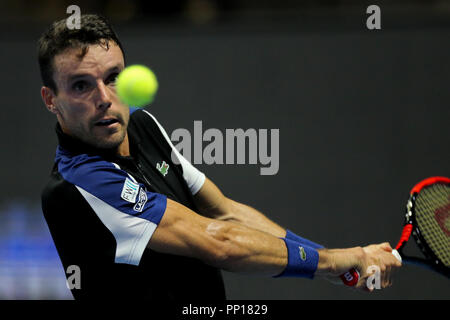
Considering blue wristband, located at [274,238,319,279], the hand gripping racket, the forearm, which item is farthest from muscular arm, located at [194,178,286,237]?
the hand gripping racket

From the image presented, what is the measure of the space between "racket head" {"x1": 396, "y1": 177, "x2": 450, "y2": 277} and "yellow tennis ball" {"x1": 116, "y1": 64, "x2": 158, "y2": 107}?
1.59m

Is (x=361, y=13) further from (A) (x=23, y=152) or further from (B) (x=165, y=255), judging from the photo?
(B) (x=165, y=255)

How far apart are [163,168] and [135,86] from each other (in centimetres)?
64

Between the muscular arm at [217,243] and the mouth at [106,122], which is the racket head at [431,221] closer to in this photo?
the muscular arm at [217,243]

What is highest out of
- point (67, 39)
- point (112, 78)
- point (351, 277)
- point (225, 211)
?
point (67, 39)

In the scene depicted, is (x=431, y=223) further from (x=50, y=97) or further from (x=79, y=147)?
(x=50, y=97)

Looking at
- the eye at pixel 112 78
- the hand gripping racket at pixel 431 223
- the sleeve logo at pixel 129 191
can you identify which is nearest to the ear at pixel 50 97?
the eye at pixel 112 78

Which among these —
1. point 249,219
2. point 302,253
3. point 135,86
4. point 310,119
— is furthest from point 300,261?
point 310,119

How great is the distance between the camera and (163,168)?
9.98 ft

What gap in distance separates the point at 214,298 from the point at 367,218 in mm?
2452

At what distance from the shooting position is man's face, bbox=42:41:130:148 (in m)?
2.61

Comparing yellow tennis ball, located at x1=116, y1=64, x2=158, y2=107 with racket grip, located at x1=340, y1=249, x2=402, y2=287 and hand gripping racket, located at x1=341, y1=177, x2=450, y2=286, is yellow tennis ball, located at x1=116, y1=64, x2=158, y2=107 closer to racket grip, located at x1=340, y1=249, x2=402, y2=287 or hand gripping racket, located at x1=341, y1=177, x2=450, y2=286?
racket grip, located at x1=340, y1=249, x2=402, y2=287
